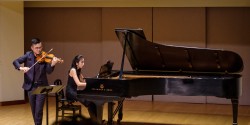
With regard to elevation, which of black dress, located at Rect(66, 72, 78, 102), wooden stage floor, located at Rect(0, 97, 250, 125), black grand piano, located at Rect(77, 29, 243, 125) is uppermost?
black grand piano, located at Rect(77, 29, 243, 125)

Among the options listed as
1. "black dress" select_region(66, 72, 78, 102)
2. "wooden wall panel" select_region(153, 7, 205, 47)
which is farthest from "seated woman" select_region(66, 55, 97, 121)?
"wooden wall panel" select_region(153, 7, 205, 47)

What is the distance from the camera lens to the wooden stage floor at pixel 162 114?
795 centimetres

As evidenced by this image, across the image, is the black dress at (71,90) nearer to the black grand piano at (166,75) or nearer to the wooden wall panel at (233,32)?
the black grand piano at (166,75)

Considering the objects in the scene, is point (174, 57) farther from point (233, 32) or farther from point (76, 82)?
point (233, 32)

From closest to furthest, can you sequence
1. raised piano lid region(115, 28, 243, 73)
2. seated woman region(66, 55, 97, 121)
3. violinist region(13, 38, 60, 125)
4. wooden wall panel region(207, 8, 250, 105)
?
raised piano lid region(115, 28, 243, 73) < violinist region(13, 38, 60, 125) < seated woman region(66, 55, 97, 121) < wooden wall panel region(207, 8, 250, 105)

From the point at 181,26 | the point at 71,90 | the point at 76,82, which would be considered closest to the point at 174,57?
the point at 76,82

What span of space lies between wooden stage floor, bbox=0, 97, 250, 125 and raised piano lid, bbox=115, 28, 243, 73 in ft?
3.93

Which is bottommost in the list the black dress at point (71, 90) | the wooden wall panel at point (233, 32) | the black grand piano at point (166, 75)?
the black dress at point (71, 90)

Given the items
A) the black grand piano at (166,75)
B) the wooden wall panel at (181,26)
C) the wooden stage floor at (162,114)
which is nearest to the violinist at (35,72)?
the black grand piano at (166,75)

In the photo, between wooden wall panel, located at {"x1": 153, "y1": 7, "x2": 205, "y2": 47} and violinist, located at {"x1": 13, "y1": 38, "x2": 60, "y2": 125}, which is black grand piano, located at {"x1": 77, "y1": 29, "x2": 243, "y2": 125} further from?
wooden wall panel, located at {"x1": 153, "y1": 7, "x2": 205, "y2": 47}

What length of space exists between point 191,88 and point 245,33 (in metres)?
3.90

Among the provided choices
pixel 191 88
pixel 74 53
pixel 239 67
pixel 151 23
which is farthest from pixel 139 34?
pixel 74 53

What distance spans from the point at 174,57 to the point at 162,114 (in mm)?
2185

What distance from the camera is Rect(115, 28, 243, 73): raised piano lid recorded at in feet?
21.4
